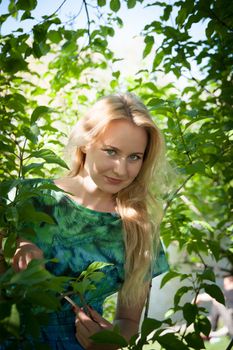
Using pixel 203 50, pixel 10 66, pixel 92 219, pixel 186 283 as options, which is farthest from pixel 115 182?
pixel 186 283

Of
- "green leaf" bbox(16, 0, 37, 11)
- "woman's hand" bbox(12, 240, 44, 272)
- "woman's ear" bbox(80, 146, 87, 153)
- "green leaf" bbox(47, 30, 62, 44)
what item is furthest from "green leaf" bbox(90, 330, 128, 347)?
"green leaf" bbox(47, 30, 62, 44)

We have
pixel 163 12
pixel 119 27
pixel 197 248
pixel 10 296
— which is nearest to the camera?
pixel 10 296

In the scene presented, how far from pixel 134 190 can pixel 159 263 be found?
1.01 ft

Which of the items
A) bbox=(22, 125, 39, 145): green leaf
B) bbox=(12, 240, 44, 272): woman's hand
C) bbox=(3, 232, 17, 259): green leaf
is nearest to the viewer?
bbox=(3, 232, 17, 259): green leaf

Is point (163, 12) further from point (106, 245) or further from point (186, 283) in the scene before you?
point (186, 283)

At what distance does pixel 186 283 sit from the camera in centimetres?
480

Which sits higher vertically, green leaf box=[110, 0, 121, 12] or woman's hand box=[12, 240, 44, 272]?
green leaf box=[110, 0, 121, 12]

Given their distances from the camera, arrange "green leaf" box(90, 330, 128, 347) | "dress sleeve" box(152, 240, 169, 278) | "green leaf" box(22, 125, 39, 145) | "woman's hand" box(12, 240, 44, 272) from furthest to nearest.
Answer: "dress sleeve" box(152, 240, 169, 278) < "green leaf" box(22, 125, 39, 145) < "woman's hand" box(12, 240, 44, 272) < "green leaf" box(90, 330, 128, 347)

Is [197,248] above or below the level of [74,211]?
below

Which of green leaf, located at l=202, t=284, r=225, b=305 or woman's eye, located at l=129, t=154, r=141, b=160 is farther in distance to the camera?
woman's eye, located at l=129, t=154, r=141, b=160

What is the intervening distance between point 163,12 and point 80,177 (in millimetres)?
940

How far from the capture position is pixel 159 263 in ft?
5.54

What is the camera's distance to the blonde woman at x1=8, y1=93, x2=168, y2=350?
1.50m

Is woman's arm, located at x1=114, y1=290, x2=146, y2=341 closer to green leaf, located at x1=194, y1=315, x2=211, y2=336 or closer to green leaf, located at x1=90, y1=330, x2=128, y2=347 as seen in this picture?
green leaf, located at x1=194, y1=315, x2=211, y2=336
